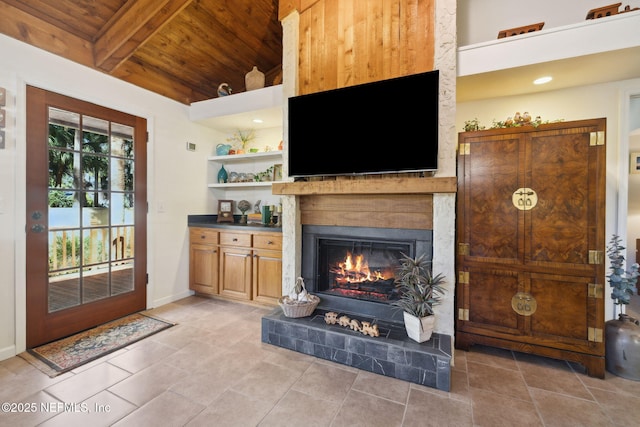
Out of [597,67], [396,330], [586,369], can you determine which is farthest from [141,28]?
[586,369]

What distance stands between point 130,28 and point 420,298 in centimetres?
337

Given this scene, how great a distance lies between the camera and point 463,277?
7.62ft

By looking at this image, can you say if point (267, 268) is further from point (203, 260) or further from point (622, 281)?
point (622, 281)

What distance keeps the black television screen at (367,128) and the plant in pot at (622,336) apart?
150 centimetres

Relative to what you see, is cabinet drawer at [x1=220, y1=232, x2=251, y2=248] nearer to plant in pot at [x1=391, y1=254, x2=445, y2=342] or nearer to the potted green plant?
the potted green plant

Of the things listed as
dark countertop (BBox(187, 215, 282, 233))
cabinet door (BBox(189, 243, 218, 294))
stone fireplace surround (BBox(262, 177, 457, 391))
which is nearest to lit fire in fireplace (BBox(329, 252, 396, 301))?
stone fireplace surround (BBox(262, 177, 457, 391))

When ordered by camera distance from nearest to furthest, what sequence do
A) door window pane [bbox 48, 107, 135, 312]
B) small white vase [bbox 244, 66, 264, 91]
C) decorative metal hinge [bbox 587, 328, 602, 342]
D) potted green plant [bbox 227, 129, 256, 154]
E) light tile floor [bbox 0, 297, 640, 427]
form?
light tile floor [bbox 0, 297, 640, 427] < decorative metal hinge [bbox 587, 328, 602, 342] < door window pane [bbox 48, 107, 135, 312] < small white vase [bbox 244, 66, 264, 91] < potted green plant [bbox 227, 129, 256, 154]

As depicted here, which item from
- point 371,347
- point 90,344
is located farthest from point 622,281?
point 90,344

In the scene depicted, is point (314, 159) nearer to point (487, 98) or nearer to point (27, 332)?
point (487, 98)

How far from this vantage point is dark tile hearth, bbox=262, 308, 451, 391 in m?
1.85

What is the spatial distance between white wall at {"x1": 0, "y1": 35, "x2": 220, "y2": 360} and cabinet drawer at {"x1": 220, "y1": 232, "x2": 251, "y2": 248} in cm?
61

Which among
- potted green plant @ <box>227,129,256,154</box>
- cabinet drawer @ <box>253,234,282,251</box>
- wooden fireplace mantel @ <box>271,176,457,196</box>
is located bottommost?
cabinet drawer @ <box>253,234,282,251</box>

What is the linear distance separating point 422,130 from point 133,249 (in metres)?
3.10

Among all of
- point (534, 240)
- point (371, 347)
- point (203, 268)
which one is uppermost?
point (534, 240)
